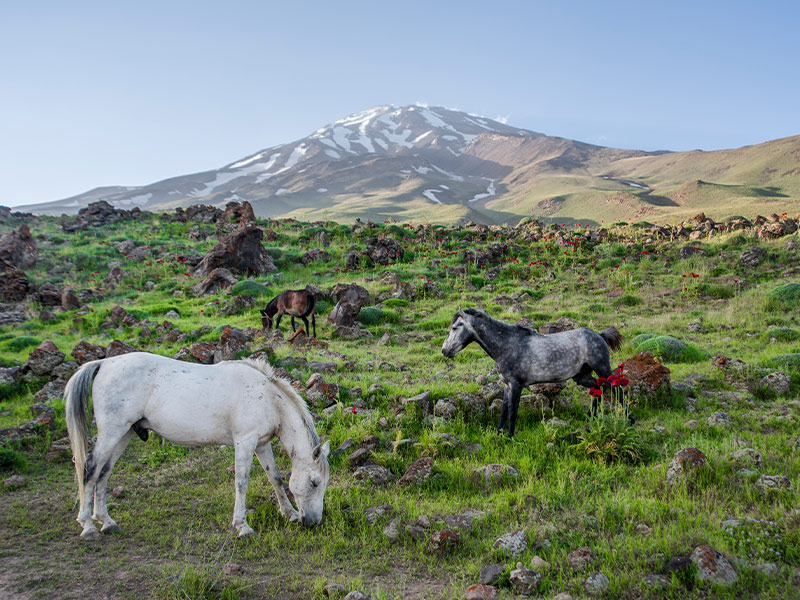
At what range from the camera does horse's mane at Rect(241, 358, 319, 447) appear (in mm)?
5754

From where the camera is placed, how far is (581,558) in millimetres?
4348

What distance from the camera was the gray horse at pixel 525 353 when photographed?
7.66 meters

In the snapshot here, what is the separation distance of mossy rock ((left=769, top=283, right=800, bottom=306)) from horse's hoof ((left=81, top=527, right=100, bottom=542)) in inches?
676

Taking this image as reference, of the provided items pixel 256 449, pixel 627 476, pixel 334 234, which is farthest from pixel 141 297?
pixel 627 476

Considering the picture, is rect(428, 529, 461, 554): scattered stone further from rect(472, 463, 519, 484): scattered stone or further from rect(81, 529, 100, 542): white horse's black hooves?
rect(81, 529, 100, 542): white horse's black hooves

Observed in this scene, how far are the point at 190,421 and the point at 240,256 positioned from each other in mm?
17788

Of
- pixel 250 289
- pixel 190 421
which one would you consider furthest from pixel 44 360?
pixel 250 289

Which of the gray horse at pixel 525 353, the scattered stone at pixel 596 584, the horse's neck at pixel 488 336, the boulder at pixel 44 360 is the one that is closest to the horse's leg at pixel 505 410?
the gray horse at pixel 525 353

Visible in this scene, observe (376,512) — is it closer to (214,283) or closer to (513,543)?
(513,543)

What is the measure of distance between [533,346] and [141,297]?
17.6 meters

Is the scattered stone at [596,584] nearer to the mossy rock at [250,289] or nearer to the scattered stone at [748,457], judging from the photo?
the scattered stone at [748,457]

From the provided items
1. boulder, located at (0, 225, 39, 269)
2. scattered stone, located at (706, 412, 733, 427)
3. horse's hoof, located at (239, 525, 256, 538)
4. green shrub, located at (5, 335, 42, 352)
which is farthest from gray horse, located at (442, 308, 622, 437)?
boulder, located at (0, 225, 39, 269)

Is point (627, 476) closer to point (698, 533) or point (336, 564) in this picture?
point (698, 533)

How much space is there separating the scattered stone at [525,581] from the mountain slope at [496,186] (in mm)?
57534
